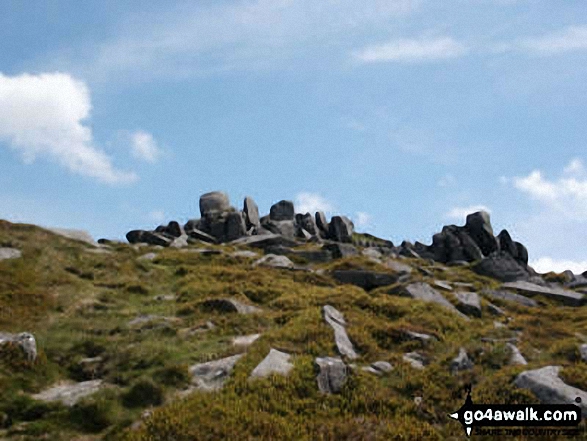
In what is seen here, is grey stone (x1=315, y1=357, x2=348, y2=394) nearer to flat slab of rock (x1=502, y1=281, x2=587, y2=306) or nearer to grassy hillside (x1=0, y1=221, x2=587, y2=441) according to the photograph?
grassy hillside (x1=0, y1=221, x2=587, y2=441)

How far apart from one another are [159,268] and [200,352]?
887 inches

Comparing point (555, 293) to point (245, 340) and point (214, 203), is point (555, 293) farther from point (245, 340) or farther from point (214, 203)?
point (214, 203)

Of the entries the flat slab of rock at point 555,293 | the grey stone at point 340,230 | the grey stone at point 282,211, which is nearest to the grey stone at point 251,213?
the grey stone at point 282,211

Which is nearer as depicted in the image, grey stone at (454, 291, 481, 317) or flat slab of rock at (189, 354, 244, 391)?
flat slab of rock at (189, 354, 244, 391)

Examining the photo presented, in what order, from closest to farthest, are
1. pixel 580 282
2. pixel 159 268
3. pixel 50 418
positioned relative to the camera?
pixel 50 418
pixel 159 268
pixel 580 282

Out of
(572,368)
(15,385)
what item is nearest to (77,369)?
(15,385)

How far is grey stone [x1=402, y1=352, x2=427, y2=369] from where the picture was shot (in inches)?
752

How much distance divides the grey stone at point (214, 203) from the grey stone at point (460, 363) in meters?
66.3

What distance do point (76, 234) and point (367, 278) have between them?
25031mm

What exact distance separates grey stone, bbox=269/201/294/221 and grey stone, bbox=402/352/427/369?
67934mm

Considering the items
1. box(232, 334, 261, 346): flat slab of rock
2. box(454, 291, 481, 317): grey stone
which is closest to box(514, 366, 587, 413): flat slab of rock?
box(232, 334, 261, 346): flat slab of rock

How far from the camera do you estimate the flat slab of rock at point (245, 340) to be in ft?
67.8

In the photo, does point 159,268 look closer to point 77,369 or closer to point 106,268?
point 106,268

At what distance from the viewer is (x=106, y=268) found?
3659 centimetres
